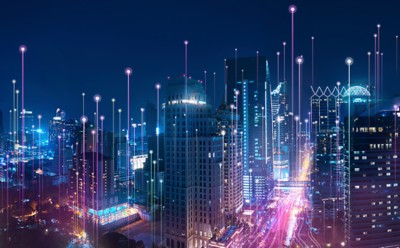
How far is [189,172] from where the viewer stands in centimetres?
1286

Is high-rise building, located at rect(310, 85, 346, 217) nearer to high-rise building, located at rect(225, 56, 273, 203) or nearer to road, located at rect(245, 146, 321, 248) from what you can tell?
road, located at rect(245, 146, 321, 248)

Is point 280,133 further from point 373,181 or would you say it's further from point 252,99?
point 373,181

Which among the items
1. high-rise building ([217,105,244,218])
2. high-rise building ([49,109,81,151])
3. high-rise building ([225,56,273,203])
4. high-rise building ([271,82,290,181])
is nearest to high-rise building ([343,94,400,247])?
high-rise building ([217,105,244,218])

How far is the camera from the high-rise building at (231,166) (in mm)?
14609

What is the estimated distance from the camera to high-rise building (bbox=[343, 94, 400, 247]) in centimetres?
1123

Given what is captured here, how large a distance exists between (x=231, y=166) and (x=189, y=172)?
2980 millimetres

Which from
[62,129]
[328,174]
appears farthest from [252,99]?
[62,129]

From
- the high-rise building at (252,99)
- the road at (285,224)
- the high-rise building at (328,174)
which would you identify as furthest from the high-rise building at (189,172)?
the high-rise building at (252,99)

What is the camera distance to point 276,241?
13.2 m

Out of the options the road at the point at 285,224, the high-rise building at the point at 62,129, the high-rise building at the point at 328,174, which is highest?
the high-rise building at the point at 62,129

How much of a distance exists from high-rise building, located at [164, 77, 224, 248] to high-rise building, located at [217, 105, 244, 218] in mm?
1454

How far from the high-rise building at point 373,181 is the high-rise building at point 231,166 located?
5.31m

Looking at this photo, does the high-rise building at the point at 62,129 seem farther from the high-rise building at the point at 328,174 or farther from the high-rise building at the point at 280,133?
the high-rise building at the point at 328,174

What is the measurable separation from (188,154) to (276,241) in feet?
18.5
